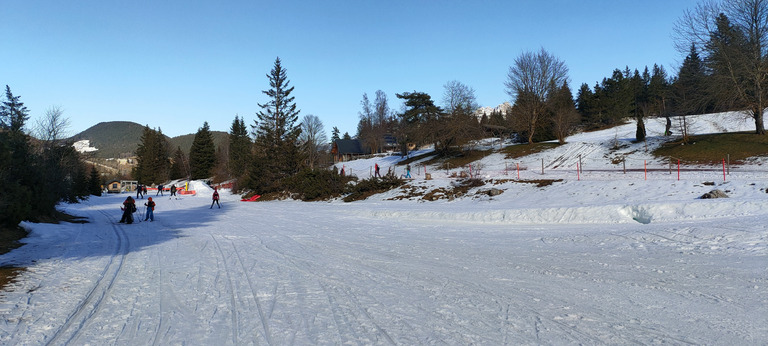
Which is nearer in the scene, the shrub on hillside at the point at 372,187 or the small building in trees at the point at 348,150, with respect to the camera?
the shrub on hillside at the point at 372,187

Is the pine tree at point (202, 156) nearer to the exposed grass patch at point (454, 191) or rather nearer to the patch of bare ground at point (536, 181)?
the exposed grass patch at point (454, 191)

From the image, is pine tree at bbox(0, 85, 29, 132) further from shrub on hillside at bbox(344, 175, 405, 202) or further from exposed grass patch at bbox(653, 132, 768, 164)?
exposed grass patch at bbox(653, 132, 768, 164)

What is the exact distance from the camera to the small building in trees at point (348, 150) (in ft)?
286

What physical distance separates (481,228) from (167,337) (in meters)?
12.1

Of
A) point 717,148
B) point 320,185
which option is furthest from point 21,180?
point 717,148

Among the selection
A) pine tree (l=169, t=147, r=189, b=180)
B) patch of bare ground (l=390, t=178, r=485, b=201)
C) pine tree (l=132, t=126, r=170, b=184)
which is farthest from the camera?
pine tree (l=169, t=147, r=189, b=180)

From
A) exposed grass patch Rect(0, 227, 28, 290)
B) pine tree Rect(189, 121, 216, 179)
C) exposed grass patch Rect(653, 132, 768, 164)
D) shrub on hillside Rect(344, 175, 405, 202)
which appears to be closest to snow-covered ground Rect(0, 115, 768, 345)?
exposed grass patch Rect(0, 227, 28, 290)

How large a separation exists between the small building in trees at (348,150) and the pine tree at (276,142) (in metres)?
35.9

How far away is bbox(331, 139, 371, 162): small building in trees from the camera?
8712 cm

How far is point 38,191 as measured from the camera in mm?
16375

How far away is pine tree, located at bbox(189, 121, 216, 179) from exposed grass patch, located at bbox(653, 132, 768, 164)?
78.2m

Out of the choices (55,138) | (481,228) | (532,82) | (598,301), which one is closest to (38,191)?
(481,228)

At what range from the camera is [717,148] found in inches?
1248

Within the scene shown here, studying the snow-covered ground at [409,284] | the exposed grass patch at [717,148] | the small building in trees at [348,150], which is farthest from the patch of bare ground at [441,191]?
the small building in trees at [348,150]
